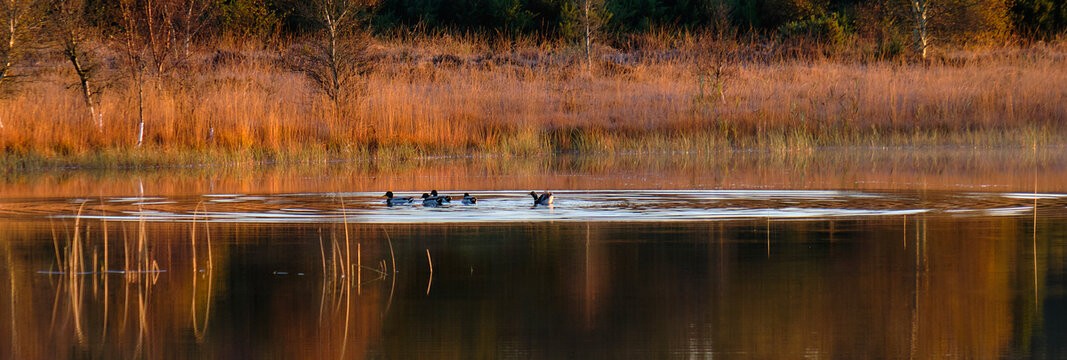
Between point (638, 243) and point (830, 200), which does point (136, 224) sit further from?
point (830, 200)

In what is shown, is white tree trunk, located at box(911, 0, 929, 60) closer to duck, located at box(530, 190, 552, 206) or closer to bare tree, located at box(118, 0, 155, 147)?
bare tree, located at box(118, 0, 155, 147)

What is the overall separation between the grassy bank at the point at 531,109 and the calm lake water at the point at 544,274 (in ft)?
23.4

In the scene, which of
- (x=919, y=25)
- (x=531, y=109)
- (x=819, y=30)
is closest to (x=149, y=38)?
(x=531, y=109)

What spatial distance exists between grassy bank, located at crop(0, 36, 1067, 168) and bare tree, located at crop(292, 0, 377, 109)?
0.37 meters

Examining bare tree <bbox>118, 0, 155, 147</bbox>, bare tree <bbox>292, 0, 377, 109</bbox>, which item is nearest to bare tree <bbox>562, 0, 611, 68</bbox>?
bare tree <bbox>292, 0, 377, 109</bbox>

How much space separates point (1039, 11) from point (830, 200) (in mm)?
36806

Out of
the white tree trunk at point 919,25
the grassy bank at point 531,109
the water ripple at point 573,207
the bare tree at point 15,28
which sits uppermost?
the white tree trunk at point 919,25

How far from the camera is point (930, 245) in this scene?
10039 millimetres

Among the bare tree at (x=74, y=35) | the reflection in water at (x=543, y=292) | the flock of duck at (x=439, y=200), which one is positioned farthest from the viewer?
the bare tree at (x=74, y=35)

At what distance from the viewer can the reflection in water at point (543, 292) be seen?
641cm

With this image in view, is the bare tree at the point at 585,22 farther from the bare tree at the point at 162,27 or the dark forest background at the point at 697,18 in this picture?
the bare tree at the point at 162,27

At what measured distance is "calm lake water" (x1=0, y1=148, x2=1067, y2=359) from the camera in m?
6.48

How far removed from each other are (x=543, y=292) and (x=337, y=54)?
1931cm

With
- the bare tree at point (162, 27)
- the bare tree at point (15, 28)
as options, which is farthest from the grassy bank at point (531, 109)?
the bare tree at point (15, 28)
